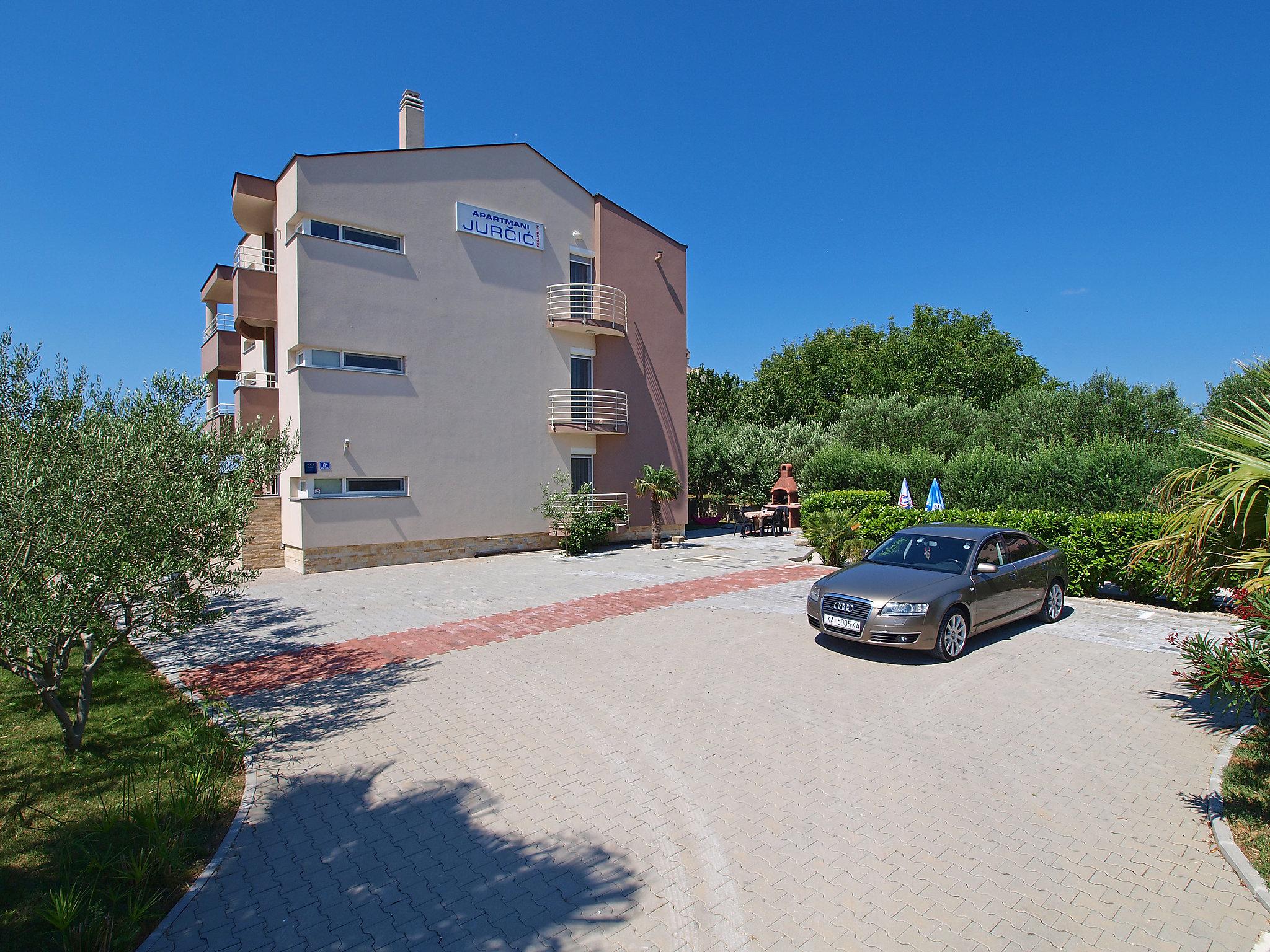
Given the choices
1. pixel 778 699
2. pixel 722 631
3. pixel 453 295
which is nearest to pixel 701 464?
pixel 453 295

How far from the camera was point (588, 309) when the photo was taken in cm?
2044

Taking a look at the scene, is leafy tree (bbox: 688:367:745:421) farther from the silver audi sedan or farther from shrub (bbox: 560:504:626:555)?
the silver audi sedan

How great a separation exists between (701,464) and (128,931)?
1057 inches

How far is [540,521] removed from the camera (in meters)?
19.7

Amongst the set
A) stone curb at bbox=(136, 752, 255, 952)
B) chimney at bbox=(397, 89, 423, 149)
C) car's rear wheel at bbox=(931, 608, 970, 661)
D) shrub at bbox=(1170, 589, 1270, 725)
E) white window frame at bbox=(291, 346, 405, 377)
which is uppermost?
chimney at bbox=(397, 89, 423, 149)

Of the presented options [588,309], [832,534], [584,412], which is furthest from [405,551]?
[832,534]

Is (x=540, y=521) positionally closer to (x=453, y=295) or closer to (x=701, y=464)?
(x=453, y=295)

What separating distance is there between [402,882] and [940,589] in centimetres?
673

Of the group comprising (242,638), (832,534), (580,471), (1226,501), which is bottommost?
(242,638)

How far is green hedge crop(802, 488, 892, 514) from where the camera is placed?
17.6m

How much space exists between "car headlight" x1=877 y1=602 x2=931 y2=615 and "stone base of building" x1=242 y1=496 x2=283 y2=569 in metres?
15.2

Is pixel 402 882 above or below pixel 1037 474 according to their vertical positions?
below

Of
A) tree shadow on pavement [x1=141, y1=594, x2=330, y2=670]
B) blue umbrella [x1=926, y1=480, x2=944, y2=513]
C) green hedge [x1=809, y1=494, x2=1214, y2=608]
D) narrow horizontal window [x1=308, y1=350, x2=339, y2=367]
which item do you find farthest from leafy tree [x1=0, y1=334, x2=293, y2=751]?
blue umbrella [x1=926, y1=480, x2=944, y2=513]

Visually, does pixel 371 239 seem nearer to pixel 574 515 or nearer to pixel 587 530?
pixel 574 515
